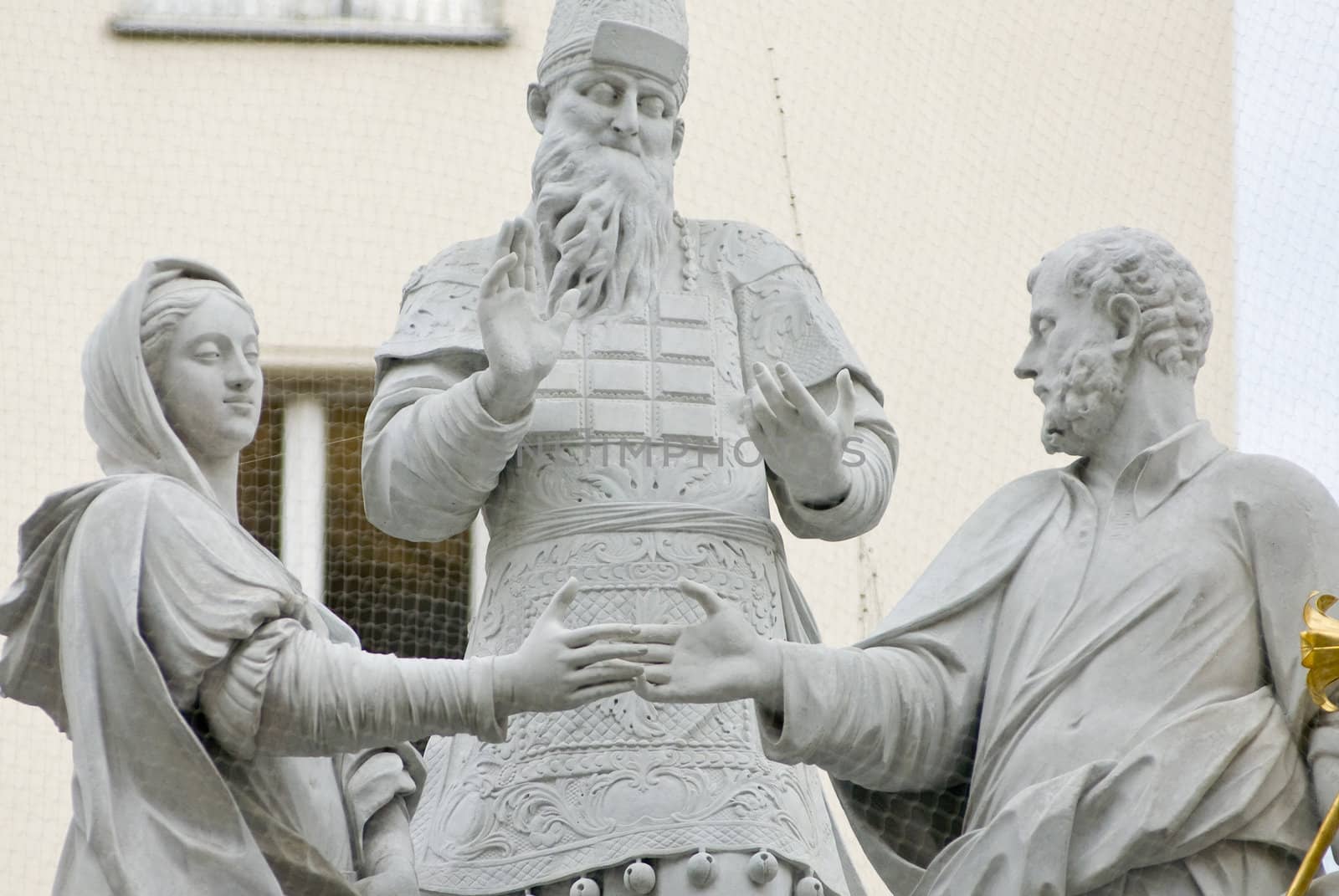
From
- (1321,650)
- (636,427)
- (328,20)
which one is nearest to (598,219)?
(636,427)

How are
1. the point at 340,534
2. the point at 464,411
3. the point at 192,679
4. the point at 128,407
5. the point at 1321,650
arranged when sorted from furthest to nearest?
the point at 340,534, the point at 464,411, the point at 128,407, the point at 192,679, the point at 1321,650

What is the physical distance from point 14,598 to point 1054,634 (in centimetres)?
156

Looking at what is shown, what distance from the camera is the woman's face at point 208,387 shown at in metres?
6.18

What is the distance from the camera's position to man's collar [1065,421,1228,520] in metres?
5.96

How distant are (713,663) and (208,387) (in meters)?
0.94

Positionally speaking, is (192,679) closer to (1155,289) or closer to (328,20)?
(1155,289)

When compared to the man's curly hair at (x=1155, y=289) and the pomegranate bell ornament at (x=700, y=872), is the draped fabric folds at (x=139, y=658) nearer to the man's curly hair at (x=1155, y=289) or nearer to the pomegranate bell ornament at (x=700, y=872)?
the pomegranate bell ornament at (x=700, y=872)

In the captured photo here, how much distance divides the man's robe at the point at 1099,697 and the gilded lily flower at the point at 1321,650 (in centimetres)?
5

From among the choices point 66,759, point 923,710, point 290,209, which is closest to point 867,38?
point 290,209

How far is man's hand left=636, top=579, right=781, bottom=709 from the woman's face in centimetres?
81

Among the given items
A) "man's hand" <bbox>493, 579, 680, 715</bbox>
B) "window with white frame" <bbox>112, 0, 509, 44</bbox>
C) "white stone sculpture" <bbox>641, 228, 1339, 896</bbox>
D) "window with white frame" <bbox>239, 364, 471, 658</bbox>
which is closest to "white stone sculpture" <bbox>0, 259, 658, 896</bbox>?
"man's hand" <bbox>493, 579, 680, 715</bbox>

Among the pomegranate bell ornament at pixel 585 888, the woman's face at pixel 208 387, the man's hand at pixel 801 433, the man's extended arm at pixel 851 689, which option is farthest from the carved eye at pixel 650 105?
the pomegranate bell ornament at pixel 585 888

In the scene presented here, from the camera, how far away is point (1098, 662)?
19.2 ft

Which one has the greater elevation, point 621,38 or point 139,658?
point 621,38
